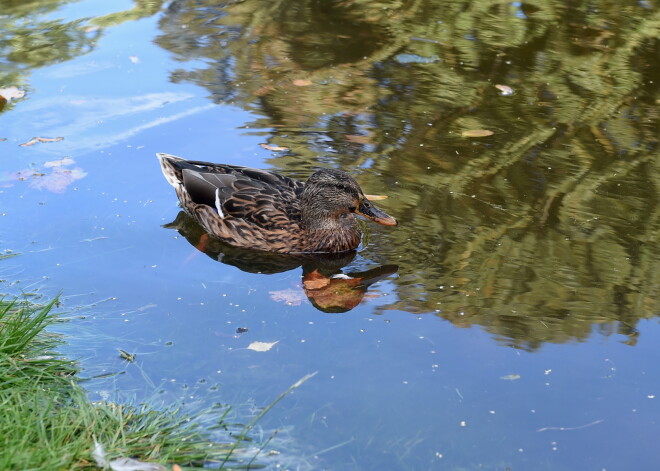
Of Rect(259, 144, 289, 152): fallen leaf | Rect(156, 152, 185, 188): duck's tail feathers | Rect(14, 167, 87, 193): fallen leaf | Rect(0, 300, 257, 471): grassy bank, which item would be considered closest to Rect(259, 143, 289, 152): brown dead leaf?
Rect(259, 144, 289, 152): fallen leaf

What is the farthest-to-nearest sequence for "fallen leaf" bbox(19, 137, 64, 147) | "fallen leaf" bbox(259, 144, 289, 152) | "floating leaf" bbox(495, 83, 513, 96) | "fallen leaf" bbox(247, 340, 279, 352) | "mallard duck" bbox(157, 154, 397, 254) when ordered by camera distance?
"floating leaf" bbox(495, 83, 513, 96) < "fallen leaf" bbox(19, 137, 64, 147) < "fallen leaf" bbox(259, 144, 289, 152) < "mallard duck" bbox(157, 154, 397, 254) < "fallen leaf" bbox(247, 340, 279, 352)

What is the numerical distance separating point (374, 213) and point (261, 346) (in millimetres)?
1610

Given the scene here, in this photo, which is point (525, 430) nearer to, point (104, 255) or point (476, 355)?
point (476, 355)

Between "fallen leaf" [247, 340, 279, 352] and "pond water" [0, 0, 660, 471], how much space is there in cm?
4

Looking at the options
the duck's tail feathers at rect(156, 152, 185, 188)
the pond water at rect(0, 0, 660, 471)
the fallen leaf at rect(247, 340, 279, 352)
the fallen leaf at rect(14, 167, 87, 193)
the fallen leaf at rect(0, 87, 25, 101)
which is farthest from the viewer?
the fallen leaf at rect(0, 87, 25, 101)

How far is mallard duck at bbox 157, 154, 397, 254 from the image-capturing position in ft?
20.9

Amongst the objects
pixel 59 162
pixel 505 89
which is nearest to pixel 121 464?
pixel 59 162

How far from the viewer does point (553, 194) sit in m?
6.61

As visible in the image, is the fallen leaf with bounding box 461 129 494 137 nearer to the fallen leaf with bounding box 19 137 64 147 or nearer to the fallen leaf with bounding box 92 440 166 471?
the fallen leaf with bounding box 19 137 64 147

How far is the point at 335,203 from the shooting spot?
639 cm

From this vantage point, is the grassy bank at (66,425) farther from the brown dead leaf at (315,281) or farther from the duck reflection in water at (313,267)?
the brown dead leaf at (315,281)

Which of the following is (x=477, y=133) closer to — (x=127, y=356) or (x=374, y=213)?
(x=374, y=213)

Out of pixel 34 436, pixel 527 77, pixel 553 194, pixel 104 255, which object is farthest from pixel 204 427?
pixel 527 77

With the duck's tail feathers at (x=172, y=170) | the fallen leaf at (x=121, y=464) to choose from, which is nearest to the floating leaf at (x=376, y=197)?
the duck's tail feathers at (x=172, y=170)
